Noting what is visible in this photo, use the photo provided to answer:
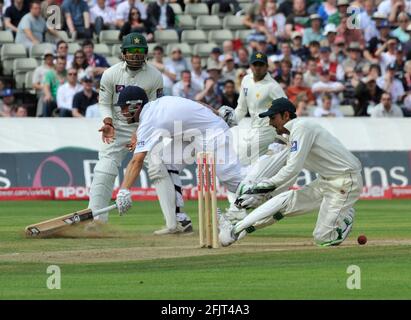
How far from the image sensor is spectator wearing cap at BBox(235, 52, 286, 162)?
16234mm

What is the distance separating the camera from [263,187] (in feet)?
40.6

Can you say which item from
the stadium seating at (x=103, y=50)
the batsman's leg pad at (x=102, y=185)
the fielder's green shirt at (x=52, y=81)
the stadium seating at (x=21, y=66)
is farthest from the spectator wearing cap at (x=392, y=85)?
the batsman's leg pad at (x=102, y=185)

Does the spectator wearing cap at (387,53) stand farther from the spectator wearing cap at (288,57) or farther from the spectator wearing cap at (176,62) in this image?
the spectator wearing cap at (176,62)

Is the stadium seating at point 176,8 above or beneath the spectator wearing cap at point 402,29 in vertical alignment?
above

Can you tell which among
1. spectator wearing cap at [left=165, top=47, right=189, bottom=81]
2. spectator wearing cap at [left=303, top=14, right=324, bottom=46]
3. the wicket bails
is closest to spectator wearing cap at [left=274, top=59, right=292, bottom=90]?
spectator wearing cap at [left=303, top=14, right=324, bottom=46]

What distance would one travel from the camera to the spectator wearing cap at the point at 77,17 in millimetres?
24250

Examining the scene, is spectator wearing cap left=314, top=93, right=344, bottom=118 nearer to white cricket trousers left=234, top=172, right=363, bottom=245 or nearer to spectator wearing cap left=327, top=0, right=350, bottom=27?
spectator wearing cap left=327, top=0, right=350, bottom=27

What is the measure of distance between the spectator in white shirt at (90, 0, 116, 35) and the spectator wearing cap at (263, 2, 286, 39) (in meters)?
3.25

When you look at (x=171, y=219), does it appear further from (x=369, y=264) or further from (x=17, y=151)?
(x=17, y=151)

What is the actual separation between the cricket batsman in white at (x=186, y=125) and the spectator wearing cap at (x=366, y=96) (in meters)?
10.3

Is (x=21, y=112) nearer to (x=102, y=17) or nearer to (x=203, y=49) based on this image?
(x=102, y=17)

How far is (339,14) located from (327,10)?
0.93 feet

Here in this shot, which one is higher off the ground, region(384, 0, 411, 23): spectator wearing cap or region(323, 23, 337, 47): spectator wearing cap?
region(384, 0, 411, 23): spectator wearing cap
